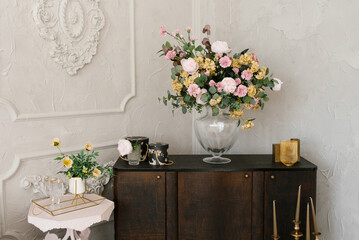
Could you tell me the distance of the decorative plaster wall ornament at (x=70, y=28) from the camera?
2072 millimetres

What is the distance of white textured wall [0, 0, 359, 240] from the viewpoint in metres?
2.01

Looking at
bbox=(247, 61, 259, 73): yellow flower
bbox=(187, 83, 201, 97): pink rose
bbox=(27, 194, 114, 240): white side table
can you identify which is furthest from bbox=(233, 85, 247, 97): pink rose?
bbox=(27, 194, 114, 240): white side table

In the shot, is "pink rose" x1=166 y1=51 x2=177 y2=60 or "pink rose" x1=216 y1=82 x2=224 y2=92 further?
"pink rose" x1=166 y1=51 x2=177 y2=60

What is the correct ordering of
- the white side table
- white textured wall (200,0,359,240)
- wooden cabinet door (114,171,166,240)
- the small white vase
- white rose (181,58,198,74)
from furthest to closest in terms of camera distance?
white textured wall (200,0,359,240)
wooden cabinet door (114,171,166,240)
white rose (181,58,198,74)
the small white vase
the white side table

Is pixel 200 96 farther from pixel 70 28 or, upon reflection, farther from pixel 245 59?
pixel 70 28

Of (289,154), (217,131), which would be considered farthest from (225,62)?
(289,154)

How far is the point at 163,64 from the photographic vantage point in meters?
2.65

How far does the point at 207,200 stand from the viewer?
84.0 inches

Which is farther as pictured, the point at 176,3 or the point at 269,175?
the point at 176,3

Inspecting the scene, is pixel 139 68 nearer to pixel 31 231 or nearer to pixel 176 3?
pixel 176 3

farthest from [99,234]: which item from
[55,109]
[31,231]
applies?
[55,109]

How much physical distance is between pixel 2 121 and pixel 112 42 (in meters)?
0.85

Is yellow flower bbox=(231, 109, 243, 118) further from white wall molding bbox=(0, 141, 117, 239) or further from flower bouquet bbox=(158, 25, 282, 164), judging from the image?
white wall molding bbox=(0, 141, 117, 239)

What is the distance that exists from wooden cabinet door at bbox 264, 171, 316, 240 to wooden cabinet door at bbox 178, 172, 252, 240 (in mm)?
109
